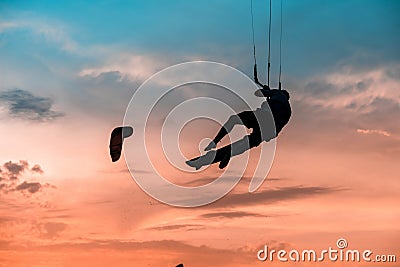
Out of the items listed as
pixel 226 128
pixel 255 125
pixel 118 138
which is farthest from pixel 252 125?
pixel 118 138

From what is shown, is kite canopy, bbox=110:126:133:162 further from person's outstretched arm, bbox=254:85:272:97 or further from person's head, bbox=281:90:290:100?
person's head, bbox=281:90:290:100

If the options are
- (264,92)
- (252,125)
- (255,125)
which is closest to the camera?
(264,92)

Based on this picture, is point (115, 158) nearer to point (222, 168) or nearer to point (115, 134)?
point (115, 134)

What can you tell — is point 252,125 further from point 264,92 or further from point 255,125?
point 264,92

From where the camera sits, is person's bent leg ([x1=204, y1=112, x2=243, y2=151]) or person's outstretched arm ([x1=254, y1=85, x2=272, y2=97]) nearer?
person's outstretched arm ([x1=254, y1=85, x2=272, y2=97])

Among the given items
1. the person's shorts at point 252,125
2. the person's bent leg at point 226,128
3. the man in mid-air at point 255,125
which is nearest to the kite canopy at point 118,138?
the man in mid-air at point 255,125

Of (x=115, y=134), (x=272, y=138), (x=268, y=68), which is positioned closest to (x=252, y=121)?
(x=272, y=138)

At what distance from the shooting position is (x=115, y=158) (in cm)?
2506

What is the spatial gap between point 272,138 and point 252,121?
934mm

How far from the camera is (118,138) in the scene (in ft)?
83.3

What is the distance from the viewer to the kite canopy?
25.2 metres

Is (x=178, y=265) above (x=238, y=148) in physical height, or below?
below

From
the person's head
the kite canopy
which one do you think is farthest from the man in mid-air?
the kite canopy

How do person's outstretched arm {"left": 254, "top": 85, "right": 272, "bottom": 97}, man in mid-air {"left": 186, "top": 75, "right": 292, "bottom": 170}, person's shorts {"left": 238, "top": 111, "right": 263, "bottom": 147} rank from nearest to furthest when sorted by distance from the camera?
person's outstretched arm {"left": 254, "top": 85, "right": 272, "bottom": 97} < man in mid-air {"left": 186, "top": 75, "right": 292, "bottom": 170} < person's shorts {"left": 238, "top": 111, "right": 263, "bottom": 147}
